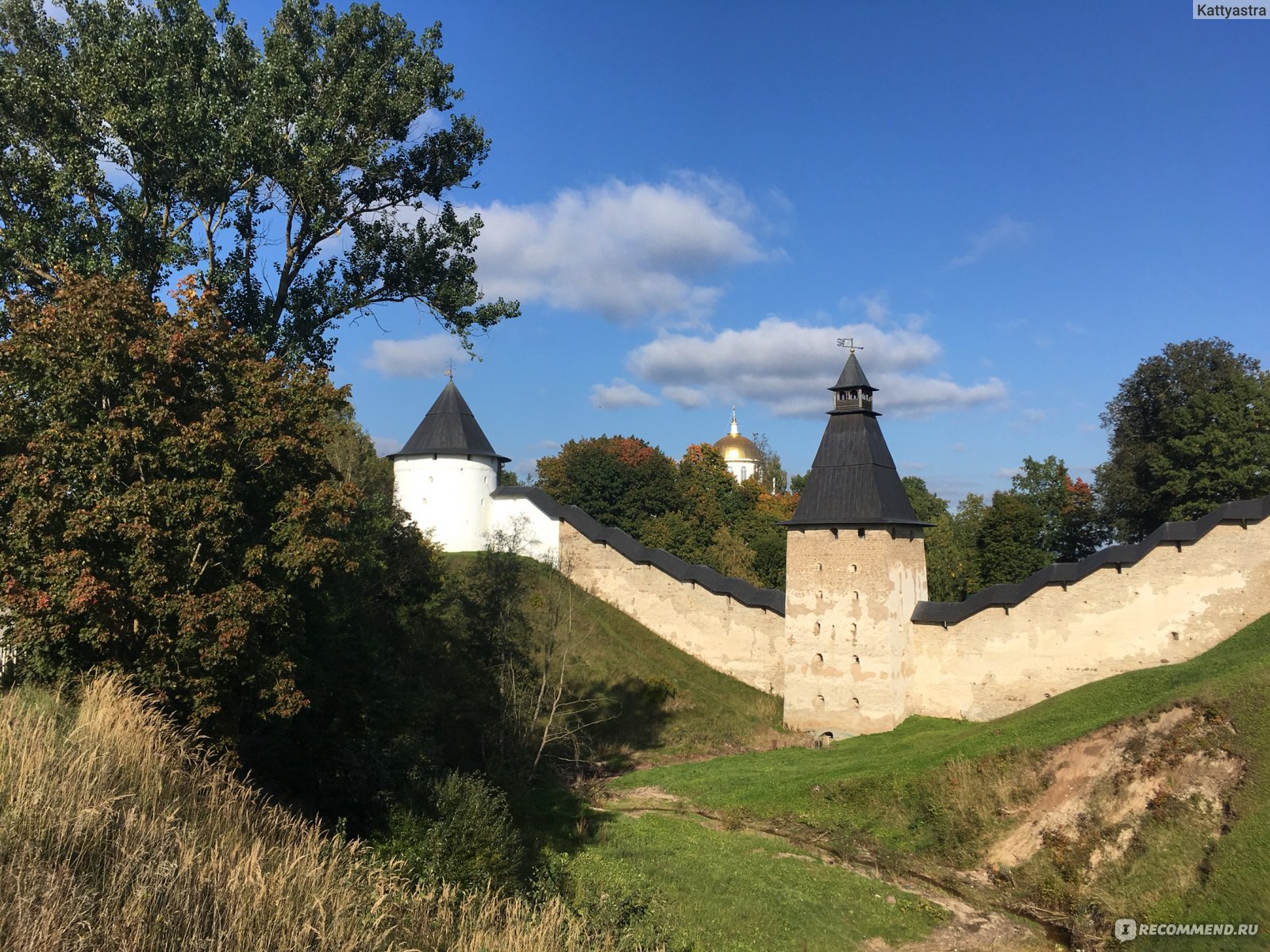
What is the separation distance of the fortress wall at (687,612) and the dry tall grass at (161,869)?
62.5 ft

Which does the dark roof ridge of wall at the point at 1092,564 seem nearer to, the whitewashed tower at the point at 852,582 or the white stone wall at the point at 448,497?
the whitewashed tower at the point at 852,582

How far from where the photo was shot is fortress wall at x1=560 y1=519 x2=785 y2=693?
2612 cm

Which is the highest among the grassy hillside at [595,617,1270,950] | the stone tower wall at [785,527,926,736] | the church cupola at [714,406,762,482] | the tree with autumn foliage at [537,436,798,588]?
the church cupola at [714,406,762,482]

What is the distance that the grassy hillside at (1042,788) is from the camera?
39.0 ft

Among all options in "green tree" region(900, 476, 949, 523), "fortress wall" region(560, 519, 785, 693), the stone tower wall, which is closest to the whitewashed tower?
the stone tower wall

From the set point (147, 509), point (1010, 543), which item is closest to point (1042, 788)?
point (147, 509)

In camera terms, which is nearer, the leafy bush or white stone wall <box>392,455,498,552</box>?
the leafy bush

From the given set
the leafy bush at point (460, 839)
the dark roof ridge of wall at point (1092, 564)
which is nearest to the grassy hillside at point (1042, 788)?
the dark roof ridge of wall at point (1092, 564)

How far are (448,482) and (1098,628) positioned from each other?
2152 cm

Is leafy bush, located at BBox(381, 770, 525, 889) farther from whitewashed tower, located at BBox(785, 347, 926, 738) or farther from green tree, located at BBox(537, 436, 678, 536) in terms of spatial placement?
green tree, located at BBox(537, 436, 678, 536)

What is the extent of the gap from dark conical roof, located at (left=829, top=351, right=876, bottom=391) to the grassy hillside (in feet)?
32.1

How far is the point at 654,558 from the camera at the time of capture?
29.0 m

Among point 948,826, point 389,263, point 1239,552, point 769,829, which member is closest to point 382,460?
point 389,263

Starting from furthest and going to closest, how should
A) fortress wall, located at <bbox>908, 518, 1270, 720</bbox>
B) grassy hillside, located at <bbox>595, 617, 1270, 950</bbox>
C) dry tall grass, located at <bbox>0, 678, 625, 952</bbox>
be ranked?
fortress wall, located at <bbox>908, 518, 1270, 720</bbox>
grassy hillside, located at <bbox>595, 617, 1270, 950</bbox>
dry tall grass, located at <bbox>0, 678, 625, 952</bbox>
